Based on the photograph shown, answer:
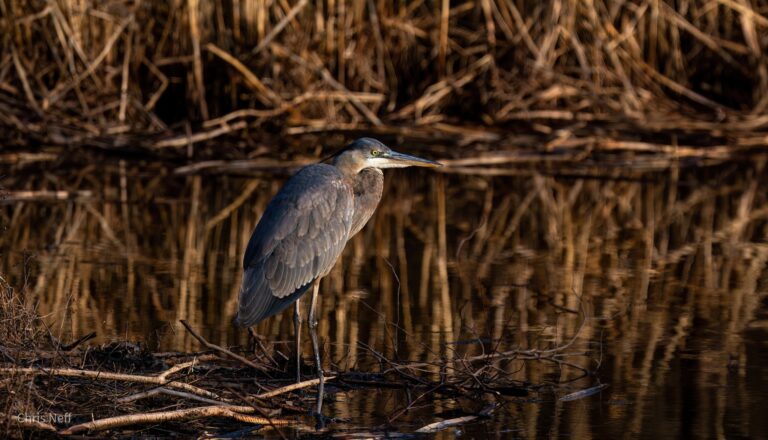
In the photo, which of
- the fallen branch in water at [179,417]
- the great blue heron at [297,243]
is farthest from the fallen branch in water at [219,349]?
the fallen branch in water at [179,417]

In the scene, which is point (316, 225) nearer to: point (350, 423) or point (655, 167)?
point (350, 423)

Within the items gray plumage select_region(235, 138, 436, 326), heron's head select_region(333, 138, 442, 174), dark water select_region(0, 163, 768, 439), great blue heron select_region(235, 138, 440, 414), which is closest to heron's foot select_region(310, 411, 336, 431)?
dark water select_region(0, 163, 768, 439)

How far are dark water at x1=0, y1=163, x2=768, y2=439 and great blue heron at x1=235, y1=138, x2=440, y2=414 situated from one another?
0.32 metres

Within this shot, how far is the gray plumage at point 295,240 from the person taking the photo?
17.4 ft

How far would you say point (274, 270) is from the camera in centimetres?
535

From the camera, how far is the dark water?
16.4 feet

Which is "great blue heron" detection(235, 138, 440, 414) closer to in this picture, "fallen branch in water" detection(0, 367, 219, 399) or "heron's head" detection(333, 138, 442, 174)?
"heron's head" detection(333, 138, 442, 174)

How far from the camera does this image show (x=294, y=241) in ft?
17.9

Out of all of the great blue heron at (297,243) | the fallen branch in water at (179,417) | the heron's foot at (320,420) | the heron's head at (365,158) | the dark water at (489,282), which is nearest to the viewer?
the fallen branch in water at (179,417)

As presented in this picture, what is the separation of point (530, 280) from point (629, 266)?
30.9 inches

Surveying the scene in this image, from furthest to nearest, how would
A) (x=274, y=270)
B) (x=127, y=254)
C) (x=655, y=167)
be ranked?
(x=655, y=167) → (x=127, y=254) → (x=274, y=270)

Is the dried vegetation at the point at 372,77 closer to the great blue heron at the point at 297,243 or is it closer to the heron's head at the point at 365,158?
the heron's head at the point at 365,158

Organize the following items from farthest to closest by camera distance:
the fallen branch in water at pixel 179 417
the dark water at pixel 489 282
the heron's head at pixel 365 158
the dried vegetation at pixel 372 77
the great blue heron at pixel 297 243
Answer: the dried vegetation at pixel 372 77, the heron's head at pixel 365 158, the great blue heron at pixel 297 243, the dark water at pixel 489 282, the fallen branch in water at pixel 179 417

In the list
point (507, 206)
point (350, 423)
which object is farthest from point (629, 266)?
point (350, 423)
